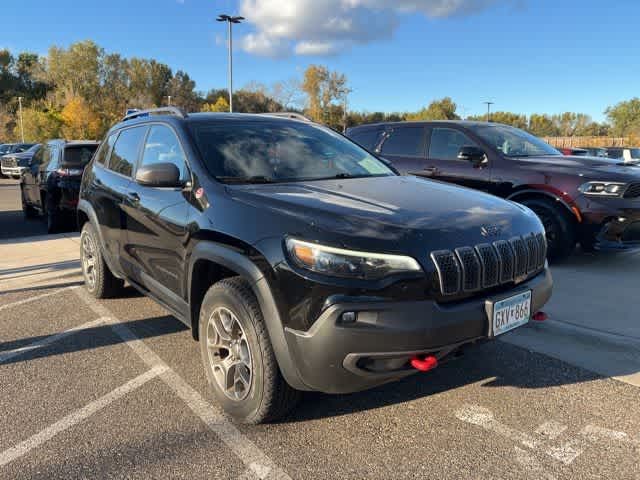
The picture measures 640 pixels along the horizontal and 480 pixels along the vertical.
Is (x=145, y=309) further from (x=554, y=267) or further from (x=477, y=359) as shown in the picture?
(x=554, y=267)

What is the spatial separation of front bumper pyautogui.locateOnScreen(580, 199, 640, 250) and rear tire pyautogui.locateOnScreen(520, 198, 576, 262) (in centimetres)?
15

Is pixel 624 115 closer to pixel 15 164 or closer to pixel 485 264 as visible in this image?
pixel 15 164

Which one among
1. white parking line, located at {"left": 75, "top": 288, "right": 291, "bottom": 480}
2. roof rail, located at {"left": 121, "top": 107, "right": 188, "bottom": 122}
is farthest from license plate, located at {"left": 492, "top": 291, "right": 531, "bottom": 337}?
roof rail, located at {"left": 121, "top": 107, "right": 188, "bottom": 122}

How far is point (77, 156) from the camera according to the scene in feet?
29.4

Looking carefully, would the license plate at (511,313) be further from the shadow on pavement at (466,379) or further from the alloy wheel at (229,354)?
the alloy wheel at (229,354)

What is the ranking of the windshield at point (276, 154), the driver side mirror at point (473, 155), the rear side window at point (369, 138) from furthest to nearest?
the rear side window at point (369, 138) < the driver side mirror at point (473, 155) < the windshield at point (276, 154)

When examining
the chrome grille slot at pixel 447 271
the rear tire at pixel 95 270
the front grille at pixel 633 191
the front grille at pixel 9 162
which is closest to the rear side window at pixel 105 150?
the rear tire at pixel 95 270

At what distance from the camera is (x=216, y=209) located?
2963mm

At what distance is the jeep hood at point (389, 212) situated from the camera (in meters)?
2.45

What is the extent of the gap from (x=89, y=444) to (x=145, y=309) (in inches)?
89.7

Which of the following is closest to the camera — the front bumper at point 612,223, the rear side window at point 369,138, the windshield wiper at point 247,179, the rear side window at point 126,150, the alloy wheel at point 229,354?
the alloy wheel at point 229,354

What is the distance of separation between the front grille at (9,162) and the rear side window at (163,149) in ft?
76.6

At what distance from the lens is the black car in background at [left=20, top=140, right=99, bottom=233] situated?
877 cm

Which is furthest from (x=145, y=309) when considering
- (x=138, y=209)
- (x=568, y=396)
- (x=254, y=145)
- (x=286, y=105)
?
(x=286, y=105)
